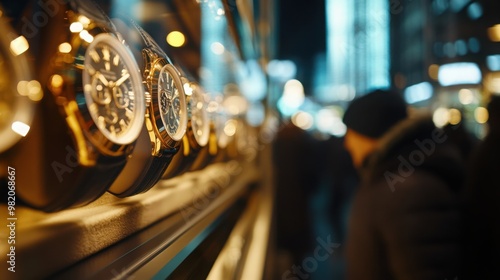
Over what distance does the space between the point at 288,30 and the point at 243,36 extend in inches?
54.1

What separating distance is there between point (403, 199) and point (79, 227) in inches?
34.3

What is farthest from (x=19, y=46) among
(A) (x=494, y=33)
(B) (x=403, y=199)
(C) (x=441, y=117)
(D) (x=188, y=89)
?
(A) (x=494, y=33)

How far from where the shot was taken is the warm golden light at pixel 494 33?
5.25 ft

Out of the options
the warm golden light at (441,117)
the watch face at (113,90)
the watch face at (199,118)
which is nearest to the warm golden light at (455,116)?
the warm golden light at (441,117)

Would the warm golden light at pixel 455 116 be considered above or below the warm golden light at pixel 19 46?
below

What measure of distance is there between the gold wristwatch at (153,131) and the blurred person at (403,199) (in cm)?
66

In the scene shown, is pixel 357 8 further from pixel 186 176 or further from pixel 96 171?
pixel 96 171

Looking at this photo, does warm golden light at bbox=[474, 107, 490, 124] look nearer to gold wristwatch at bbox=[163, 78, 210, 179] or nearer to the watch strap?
gold wristwatch at bbox=[163, 78, 210, 179]

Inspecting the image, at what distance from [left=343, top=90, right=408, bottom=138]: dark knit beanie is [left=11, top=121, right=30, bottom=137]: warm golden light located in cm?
105


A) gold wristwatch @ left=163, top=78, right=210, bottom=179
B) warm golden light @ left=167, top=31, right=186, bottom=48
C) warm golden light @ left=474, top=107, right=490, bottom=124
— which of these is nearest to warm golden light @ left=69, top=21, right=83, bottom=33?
gold wristwatch @ left=163, top=78, right=210, bottom=179

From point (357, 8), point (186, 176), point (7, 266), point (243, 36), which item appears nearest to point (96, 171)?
point (7, 266)

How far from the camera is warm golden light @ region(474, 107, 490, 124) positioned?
4.83ft

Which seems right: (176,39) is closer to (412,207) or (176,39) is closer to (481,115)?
(412,207)

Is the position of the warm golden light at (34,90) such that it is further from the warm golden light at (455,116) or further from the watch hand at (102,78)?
the warm golden light at (455,116)
